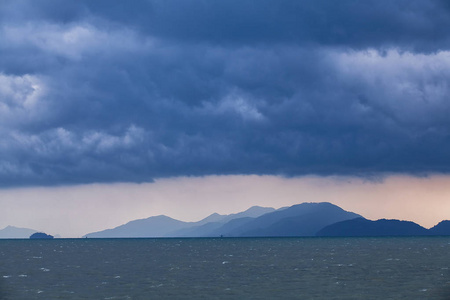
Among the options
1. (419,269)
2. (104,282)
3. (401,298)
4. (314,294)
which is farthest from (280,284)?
(419,269)

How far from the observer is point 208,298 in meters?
67.8

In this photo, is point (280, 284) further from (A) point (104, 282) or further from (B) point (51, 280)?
(B) point (51, 280)

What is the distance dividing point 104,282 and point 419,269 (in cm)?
4991

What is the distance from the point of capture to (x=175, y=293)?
7206cm

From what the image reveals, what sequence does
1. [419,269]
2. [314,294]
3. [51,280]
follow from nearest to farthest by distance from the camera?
[314,294] < [51,280] < [419,269]

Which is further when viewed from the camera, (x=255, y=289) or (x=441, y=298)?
(x=255, y=289)

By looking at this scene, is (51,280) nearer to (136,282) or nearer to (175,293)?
(136,282)

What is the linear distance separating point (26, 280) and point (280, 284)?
36.7 metres

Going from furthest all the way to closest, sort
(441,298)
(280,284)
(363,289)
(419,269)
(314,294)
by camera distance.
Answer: (419,269) < (280,284) < (363,289) < (314,294) < (441,298)

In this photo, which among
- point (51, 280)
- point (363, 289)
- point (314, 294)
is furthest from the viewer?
point (51, 280)

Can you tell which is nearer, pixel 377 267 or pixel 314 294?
pixel 314 294

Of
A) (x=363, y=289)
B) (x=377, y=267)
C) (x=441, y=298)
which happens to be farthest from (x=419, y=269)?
(x=441, y=298)

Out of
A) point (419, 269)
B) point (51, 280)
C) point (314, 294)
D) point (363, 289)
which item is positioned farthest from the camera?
point (419, 269)

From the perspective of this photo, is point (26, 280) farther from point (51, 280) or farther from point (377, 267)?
point (377, 267)
